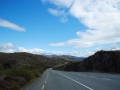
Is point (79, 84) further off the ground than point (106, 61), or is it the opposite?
point (106, 61)

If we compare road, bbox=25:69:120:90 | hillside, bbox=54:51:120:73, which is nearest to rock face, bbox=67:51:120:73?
hillside, bbox=54:51:120:73

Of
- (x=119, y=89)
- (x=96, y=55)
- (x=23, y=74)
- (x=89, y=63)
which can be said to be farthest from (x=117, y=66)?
(x=119, y=89)

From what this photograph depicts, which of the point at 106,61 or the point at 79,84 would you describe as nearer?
the point at 79,84

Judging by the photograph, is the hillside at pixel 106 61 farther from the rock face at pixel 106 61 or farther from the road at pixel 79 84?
the road at pixel 79 84

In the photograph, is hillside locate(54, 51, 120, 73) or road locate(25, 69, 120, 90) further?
hillside locate(54, 51, 120, 73)

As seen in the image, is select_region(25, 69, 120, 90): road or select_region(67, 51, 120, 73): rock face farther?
select_region(67, 51, 120, 73): rock face

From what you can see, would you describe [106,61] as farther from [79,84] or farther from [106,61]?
[79,84]

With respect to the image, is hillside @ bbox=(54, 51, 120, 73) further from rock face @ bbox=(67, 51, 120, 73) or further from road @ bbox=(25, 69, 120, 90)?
road @ bbox=(25, 69, 120, 90)

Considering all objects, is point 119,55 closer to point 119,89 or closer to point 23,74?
point 23,74

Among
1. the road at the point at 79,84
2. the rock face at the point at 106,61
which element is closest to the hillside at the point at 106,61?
the rock face at the point at 106,61

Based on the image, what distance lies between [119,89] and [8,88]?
28.4 ft

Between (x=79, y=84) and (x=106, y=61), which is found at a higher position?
(x=106, y=61)

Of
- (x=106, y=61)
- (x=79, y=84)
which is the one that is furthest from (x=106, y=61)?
(x=79, y=84)

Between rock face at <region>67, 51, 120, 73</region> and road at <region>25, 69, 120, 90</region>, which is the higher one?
rock face at <region>67, 51, 120, 73</region>
